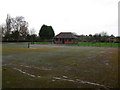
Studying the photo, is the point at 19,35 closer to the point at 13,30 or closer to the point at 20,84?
the point at 13,30

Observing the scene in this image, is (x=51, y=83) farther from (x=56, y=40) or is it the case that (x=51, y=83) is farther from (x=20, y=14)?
(x=20, y=14)

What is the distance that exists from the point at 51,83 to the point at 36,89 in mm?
563

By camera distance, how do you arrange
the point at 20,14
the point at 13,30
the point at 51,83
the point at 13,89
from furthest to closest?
the point at 20,14 → the point at 13,30 → the point at 51,83 → the point at 13,89

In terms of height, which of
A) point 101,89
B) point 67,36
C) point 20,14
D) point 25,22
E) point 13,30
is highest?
point 20,14

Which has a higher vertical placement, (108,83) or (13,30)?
(13,30)

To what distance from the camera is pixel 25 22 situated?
4478 cm

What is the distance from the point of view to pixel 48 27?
50.5m

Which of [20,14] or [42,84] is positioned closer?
[42,84]

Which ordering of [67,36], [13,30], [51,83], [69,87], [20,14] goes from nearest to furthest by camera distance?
[69,87]
[51,83]
[67,36]
[13,30]
[20,14]

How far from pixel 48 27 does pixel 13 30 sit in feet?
50.1

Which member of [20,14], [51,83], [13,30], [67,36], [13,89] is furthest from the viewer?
[20,14]

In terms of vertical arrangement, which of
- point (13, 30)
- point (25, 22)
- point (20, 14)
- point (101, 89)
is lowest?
point (101, 89)

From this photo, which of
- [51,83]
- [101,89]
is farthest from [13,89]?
[101,89]

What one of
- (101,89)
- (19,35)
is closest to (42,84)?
(101,89)
